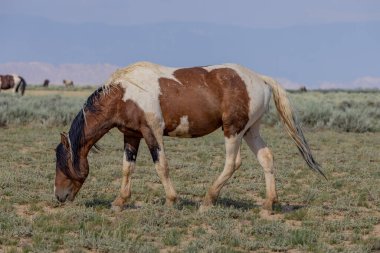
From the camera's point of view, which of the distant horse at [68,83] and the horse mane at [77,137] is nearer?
the horse mane at [77,137]

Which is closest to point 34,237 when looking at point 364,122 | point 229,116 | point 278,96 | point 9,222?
point 9,222

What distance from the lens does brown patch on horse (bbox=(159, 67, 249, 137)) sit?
9336 mm

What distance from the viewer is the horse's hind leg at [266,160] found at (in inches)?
386

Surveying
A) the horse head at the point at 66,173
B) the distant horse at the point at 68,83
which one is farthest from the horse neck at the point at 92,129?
the distant horse at the point at 68,83

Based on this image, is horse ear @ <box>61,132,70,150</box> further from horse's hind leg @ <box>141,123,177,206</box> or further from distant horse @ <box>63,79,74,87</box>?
distant horse @ <box>63,79,74,87</box>

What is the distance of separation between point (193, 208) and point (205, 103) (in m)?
1.56

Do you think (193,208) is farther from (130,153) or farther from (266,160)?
(266,160)

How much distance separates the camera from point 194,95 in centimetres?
942

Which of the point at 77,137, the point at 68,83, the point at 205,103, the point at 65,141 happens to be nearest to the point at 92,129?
the point at 77,137

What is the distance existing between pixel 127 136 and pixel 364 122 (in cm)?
1805

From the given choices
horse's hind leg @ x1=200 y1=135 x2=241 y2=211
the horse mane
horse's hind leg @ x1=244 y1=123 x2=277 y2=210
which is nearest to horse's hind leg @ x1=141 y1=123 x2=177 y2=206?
horse's hind leg @ x1=200 y1=135 x2=241 y2=211

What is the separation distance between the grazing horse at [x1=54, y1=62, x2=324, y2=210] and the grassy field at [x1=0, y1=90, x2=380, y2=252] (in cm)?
52

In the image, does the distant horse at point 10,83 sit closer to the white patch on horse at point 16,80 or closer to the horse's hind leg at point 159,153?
the white patch on horse at point 16,80

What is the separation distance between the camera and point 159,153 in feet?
30.5
